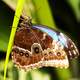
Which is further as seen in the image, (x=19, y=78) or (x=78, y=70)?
(x=78, y=70)

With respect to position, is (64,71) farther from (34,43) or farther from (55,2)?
(55,2)

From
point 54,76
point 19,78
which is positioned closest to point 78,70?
point 54,76

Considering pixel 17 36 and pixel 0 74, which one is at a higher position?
pixel 17 36
